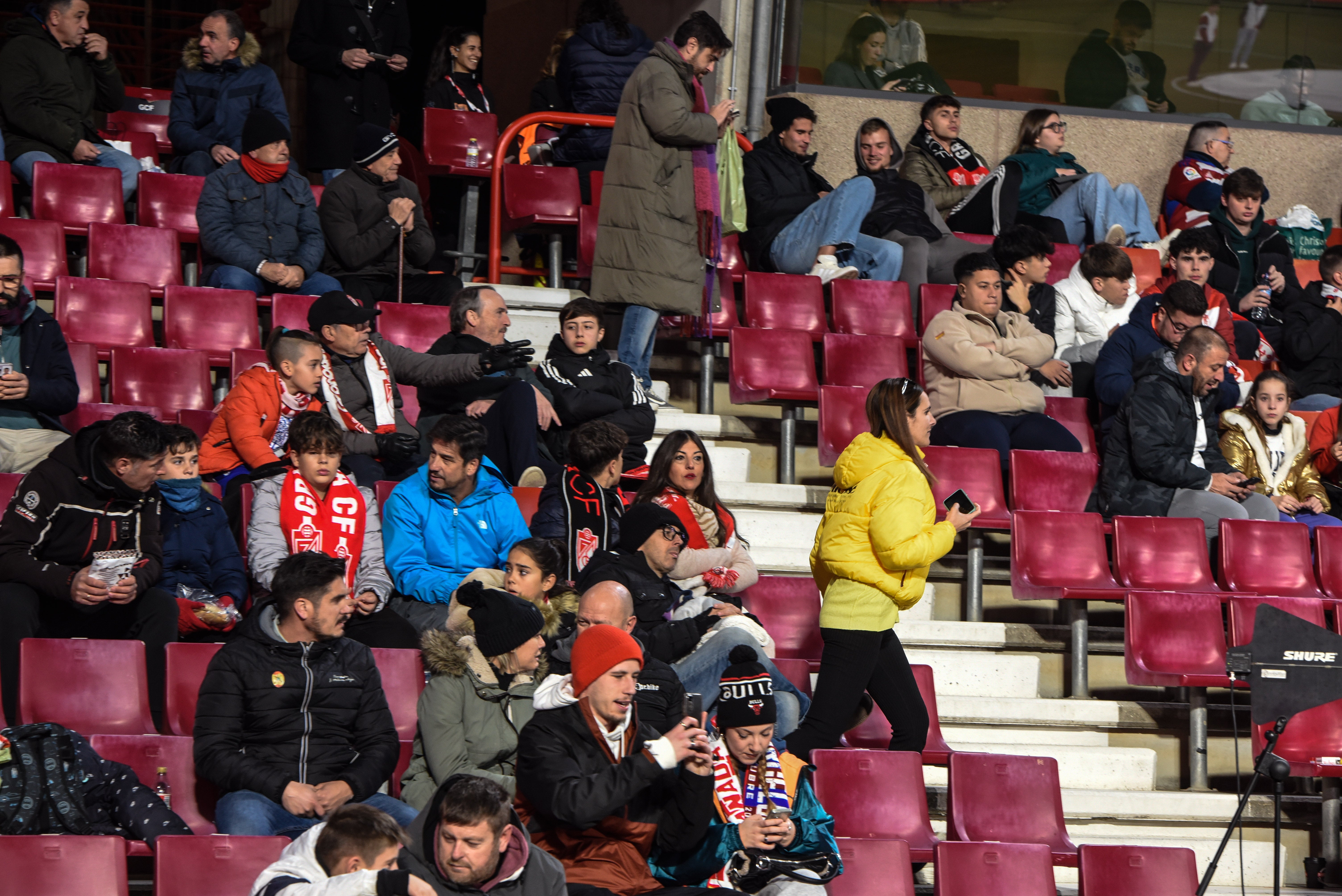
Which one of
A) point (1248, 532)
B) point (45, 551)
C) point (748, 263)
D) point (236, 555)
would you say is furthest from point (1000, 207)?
point (45, 551)

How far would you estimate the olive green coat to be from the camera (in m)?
6.01

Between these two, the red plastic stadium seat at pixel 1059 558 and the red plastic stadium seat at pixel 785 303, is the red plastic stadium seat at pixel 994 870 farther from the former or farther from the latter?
the red plastic stadium seat at pixel 785 303

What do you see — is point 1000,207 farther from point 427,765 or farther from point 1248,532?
point 427,765

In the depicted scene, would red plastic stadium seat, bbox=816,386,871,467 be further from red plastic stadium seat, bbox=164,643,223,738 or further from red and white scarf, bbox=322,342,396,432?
red plastic stadium seat, bbox=164,643,223,738

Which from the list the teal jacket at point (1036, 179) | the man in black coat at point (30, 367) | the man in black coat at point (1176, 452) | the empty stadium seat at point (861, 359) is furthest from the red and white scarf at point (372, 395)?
the teal jacket at point (1036, 179)

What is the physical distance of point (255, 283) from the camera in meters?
6.25

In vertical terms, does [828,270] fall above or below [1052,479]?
above

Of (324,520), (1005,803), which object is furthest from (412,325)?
(1005,803)

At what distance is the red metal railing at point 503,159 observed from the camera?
689 centimetres

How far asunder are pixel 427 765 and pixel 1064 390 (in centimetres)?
365

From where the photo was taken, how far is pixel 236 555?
453cm

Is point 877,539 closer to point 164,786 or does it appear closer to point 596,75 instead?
point 164,786

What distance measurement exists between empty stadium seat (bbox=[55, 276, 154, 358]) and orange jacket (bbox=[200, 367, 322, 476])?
1119 millimetres

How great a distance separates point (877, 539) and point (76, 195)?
4.06 metres
